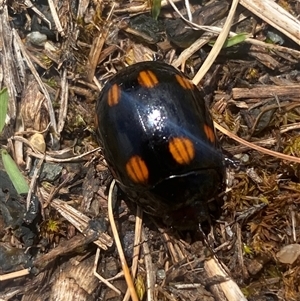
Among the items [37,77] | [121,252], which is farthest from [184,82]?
[121,252]

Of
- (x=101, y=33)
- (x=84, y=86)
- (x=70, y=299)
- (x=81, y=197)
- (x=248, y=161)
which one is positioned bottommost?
(x=70, y=299)

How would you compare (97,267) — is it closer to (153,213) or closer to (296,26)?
(153,213)

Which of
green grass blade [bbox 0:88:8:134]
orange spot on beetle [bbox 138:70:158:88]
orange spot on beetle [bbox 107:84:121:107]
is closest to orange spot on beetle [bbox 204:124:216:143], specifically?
orange spot on beetle [bbox 138:70:158:88]

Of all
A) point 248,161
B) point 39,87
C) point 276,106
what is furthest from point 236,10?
point 39,87

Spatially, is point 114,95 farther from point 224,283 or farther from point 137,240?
point 224,283

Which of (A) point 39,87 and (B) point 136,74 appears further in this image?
(A) point 39,87

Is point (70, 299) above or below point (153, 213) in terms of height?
below

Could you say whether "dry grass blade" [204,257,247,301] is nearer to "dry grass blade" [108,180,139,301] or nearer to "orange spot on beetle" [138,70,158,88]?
"dry grass blade" [108,180,139,301]
